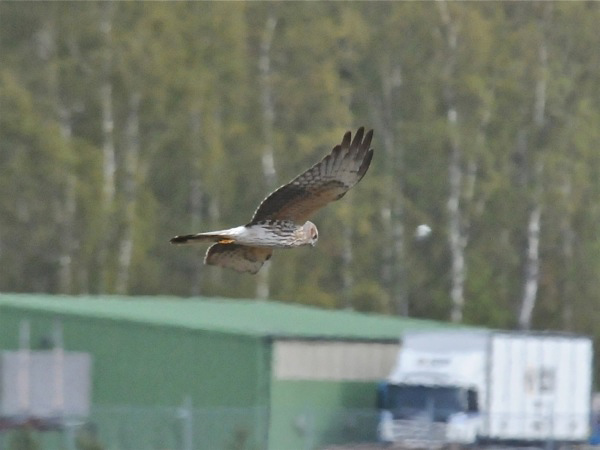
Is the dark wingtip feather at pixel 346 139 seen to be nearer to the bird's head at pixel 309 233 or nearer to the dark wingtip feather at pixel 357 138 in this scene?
the dark wingtip feather at pixel 357 138

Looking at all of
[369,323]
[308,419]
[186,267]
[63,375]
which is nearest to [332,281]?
[186,267]

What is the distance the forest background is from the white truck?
10131 millimetres

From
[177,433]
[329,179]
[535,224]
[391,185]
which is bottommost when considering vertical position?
[177,433]

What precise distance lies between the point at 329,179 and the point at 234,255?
1.30 metres

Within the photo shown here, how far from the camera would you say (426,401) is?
2155 cm

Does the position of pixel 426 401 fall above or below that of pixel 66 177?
below

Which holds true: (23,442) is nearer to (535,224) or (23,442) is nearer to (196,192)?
(196,192)

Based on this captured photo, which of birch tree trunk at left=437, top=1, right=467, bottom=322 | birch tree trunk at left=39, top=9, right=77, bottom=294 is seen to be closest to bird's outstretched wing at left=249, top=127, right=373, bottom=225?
birch tree trunk at left=39, top=9, right=77, bottom=294

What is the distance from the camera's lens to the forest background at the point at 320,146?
105 feet

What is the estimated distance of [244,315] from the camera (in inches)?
985

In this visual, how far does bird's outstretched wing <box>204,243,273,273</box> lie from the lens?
1085 centimetres

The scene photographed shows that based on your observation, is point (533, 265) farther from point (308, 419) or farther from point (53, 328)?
point (308, 419)

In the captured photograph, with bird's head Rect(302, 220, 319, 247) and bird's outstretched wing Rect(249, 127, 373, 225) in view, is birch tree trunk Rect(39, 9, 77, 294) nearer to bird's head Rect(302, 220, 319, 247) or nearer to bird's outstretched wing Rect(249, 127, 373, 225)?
bird's head Rect(302, 220, 319, 247)

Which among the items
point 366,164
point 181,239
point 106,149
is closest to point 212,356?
point 106,149
